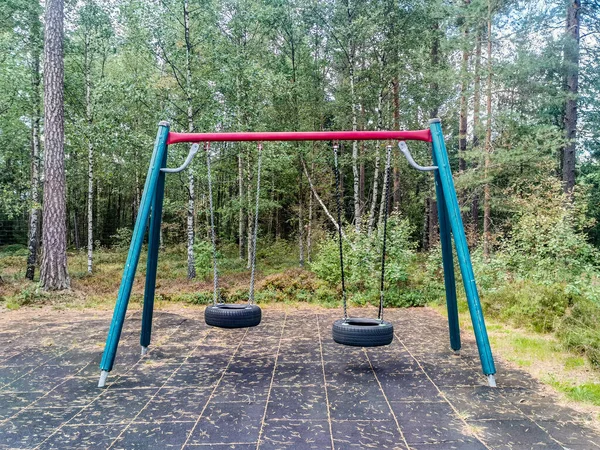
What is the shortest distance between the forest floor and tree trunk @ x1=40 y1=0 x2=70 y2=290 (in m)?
0.48

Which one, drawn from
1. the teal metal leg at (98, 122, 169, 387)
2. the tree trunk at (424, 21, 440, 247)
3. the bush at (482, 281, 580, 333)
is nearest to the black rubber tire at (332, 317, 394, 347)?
the teal metal leg at (98, 122, 169, 387)

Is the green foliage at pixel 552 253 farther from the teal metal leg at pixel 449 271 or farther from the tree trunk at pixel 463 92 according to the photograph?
the tree trunk at pixel 463 92

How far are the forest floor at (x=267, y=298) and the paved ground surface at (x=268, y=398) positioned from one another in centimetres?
30

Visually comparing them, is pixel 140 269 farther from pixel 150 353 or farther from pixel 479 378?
pixel 479 378

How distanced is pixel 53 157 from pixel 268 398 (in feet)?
22.4

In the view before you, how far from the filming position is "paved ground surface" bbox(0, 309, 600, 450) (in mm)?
2428

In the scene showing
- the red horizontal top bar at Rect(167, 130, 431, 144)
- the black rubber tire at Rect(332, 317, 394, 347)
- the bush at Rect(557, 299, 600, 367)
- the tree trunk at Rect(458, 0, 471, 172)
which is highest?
the tree trunk at Rect(458, 0, 471, 172)

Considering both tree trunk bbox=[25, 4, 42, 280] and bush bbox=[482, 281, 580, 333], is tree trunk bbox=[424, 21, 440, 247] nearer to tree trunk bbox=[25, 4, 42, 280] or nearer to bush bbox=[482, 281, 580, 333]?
bush bbox=[482, 281, 580, 333]

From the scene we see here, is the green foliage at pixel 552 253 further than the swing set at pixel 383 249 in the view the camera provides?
Yes

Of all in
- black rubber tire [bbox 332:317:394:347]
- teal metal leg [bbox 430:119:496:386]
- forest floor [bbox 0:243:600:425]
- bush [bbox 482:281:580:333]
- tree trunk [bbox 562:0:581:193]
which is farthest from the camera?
tree trunk [bbox 562:0:581:193]

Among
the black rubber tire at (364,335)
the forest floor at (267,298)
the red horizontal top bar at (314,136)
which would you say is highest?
the red horizontal top bar at (314,136)

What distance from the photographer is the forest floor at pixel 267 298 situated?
3.52 m

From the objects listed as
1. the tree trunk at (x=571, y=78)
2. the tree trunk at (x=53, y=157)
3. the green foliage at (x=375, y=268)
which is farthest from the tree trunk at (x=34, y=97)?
the tree trunk at (x=571, y=78)

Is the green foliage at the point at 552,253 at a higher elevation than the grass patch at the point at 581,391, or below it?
higher
